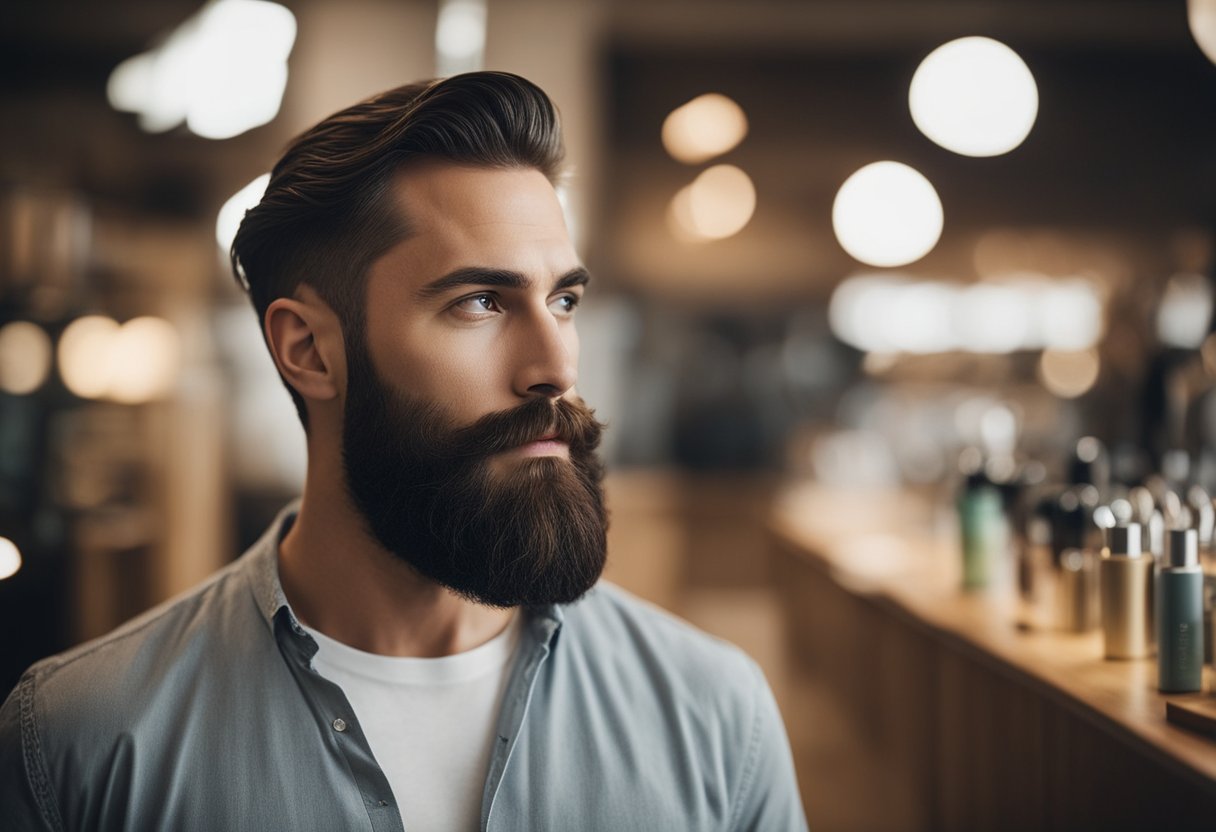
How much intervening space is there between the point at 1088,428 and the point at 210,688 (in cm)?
259

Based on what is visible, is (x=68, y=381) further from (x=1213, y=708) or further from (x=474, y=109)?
(x=1213, y=708)

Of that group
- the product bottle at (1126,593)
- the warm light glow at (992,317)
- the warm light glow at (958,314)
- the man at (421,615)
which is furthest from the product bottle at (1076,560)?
the warm light glow at (992,317)

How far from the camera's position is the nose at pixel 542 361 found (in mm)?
1336

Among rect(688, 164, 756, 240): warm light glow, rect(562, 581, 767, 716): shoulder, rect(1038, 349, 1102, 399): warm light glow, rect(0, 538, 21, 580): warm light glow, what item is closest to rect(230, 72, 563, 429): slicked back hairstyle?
rect(562, 581, 767, 716): shoulder

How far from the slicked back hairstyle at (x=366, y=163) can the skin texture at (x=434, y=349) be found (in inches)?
0.8

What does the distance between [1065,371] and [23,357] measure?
4635mm

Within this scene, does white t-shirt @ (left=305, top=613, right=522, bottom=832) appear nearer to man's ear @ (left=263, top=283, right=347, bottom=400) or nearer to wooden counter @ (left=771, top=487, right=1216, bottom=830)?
man's ear @ (left=263, top=283, right=347, bottom=400)

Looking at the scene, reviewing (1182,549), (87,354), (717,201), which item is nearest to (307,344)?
(1182,549)

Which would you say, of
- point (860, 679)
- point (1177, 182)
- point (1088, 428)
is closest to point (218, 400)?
point (860, 679)

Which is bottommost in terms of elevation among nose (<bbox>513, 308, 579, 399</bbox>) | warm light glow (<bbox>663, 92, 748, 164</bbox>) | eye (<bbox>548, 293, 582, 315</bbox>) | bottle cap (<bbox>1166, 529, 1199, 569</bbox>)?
bottle cap (<bbox>1166, 529, 1199, 569</bbox>)

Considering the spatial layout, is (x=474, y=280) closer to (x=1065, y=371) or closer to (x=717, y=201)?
(x=1065, y=371)

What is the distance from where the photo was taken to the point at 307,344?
146 centimetres

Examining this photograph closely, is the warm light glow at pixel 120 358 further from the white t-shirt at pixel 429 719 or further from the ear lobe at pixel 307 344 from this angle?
the white t-shirt at pixel 429 719

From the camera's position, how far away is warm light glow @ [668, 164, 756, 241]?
7027 mm
